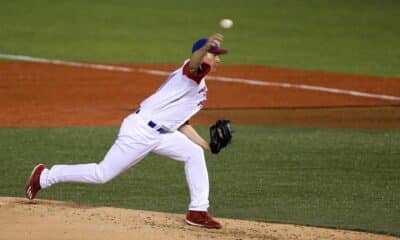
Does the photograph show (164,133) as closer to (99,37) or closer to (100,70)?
(100,70)

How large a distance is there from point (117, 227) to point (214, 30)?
44.2 ft

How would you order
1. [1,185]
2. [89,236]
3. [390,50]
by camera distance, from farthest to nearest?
[390,50] → [1,185] → [89,236]

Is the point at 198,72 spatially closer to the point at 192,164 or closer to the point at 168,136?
the point at 168,136

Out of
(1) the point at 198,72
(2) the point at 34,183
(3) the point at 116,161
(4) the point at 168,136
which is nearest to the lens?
(1) the point at 198,72

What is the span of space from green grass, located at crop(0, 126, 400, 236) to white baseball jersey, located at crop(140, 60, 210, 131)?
4.01ft

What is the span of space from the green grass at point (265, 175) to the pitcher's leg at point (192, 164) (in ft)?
2.27

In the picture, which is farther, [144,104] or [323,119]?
[323,119]

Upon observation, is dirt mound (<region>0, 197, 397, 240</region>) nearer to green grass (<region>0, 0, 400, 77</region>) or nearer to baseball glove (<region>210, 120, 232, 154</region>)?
baseball glove (<region>210, 120, 232, 154</region>)

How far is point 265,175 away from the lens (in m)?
11.8

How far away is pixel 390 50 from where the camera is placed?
→ 2142cm

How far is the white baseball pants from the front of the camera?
9.38 meters

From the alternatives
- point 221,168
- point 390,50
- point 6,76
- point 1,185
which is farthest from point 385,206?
point 390,50

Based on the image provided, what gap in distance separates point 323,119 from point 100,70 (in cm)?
497

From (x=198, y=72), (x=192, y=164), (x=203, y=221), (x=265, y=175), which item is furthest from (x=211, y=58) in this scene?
(x=265, y=175)
